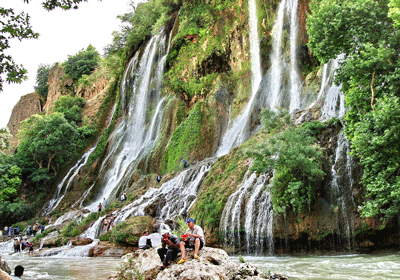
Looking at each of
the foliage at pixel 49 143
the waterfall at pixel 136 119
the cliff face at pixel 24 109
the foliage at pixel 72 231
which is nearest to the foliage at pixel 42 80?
the cliff face at pixel 24 109

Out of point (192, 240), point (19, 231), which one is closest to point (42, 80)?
point (19, 231)

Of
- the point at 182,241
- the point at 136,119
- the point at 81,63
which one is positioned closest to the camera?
the point at 182,241

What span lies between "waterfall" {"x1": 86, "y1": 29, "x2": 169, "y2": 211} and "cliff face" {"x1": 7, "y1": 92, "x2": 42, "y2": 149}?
32957 mm

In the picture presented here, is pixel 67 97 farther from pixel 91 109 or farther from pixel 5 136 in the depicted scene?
pixel 5 136

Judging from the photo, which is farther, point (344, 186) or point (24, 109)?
point (24, 109)

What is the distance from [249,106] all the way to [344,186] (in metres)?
14.8

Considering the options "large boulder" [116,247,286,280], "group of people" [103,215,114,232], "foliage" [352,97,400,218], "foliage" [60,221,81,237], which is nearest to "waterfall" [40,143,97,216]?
"foliage" [60,221,81,237]

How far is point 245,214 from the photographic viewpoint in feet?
46.6

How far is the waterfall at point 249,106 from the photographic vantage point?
82.6ft

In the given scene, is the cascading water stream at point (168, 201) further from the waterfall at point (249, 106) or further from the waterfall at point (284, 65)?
the waterfall at point (284, 65)

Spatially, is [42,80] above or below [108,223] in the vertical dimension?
above

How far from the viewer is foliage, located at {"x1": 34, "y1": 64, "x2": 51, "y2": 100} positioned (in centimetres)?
6481

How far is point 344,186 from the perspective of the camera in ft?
42.6

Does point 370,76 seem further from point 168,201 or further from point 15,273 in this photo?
point 15,273
